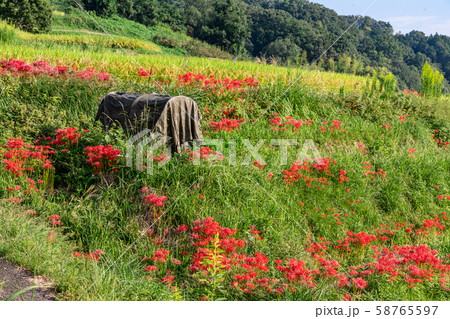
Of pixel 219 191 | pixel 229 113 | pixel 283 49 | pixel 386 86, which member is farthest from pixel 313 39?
pixel 219 191

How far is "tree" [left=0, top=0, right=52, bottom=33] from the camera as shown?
673 inches

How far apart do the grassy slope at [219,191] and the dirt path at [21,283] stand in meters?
0.07

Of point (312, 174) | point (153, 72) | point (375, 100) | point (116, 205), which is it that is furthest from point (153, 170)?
point (375, 100)

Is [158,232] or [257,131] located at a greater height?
[257,131]

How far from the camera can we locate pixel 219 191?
4.96 metres

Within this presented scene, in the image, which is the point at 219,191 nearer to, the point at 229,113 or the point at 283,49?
the point at 229,113

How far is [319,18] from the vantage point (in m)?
11.4

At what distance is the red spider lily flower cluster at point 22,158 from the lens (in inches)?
206

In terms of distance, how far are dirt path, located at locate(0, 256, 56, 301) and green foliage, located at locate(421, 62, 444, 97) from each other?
10.1 m

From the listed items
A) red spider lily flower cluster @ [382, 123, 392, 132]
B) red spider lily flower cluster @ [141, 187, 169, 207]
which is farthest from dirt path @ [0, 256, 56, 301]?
red spider lily flower cluster @ [382, 123, 392, 132]

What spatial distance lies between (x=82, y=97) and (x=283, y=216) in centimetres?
399

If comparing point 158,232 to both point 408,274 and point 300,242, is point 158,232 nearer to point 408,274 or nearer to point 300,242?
point 300,242

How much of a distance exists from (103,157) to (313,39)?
743cm

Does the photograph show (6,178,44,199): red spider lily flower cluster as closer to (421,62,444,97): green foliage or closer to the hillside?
the hillside
